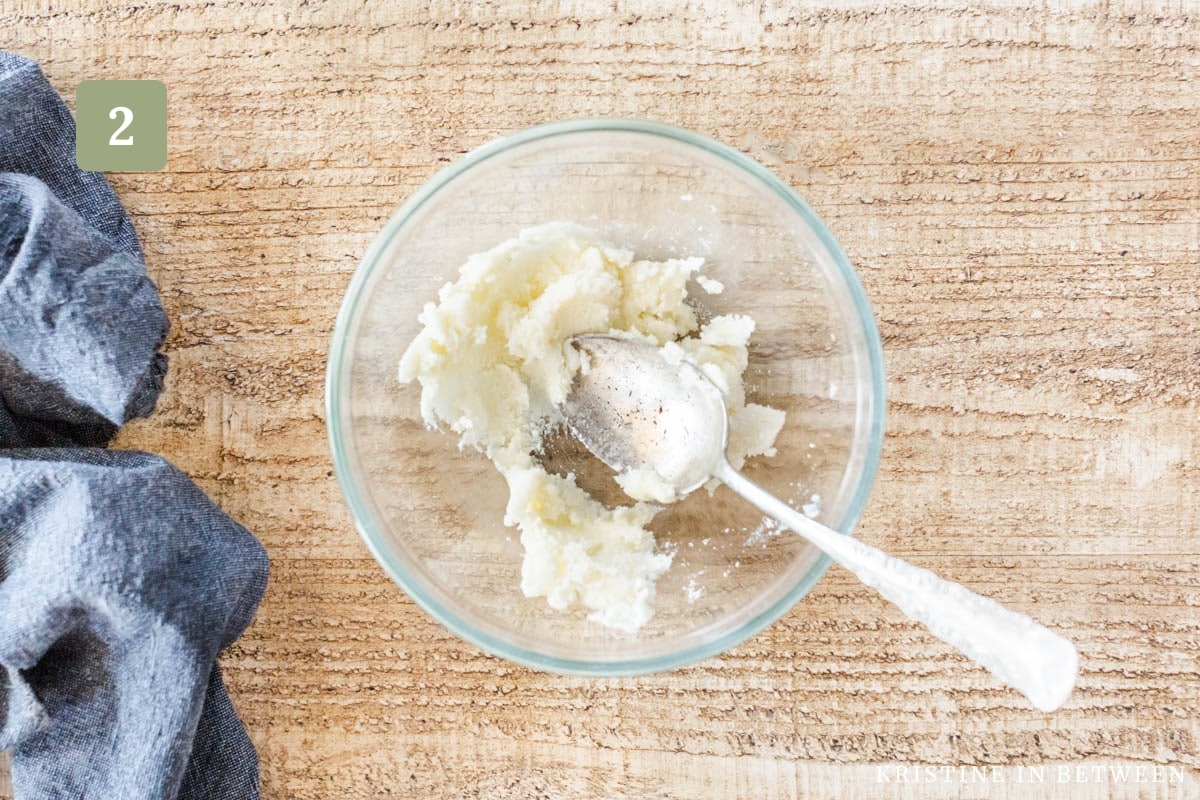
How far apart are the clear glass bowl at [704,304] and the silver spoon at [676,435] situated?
0.27 ft

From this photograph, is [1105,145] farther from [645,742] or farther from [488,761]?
[488,761]

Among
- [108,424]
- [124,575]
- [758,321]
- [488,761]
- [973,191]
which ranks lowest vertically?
[488,761]

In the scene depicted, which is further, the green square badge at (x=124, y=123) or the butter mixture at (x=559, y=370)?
the green square badge at (x=124, y=123)

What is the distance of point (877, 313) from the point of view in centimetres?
107

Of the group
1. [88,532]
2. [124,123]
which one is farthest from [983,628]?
[124,123]

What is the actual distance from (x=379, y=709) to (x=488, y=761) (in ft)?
0.46

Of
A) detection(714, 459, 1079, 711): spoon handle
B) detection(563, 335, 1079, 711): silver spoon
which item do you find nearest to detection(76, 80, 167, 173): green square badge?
detection(563, 335, 1079, 711): silver spoon

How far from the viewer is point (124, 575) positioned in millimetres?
953

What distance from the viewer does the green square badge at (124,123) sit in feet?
3.51

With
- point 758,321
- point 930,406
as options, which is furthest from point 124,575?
point 930,406

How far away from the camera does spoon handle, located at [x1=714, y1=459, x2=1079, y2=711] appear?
2.33 ft

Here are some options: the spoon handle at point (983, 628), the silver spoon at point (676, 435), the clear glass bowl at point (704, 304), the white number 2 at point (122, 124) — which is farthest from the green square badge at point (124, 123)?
the spoon handle at point (983, 628)

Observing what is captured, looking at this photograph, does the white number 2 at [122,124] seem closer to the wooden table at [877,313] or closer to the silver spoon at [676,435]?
the wooden table at [877,313]

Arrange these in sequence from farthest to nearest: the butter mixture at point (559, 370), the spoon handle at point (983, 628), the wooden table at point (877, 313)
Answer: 1. the wooden table at point (877, 313)
2. the butter mixture at point (559, 370)
3. the spoon handle at point (983, 628)
